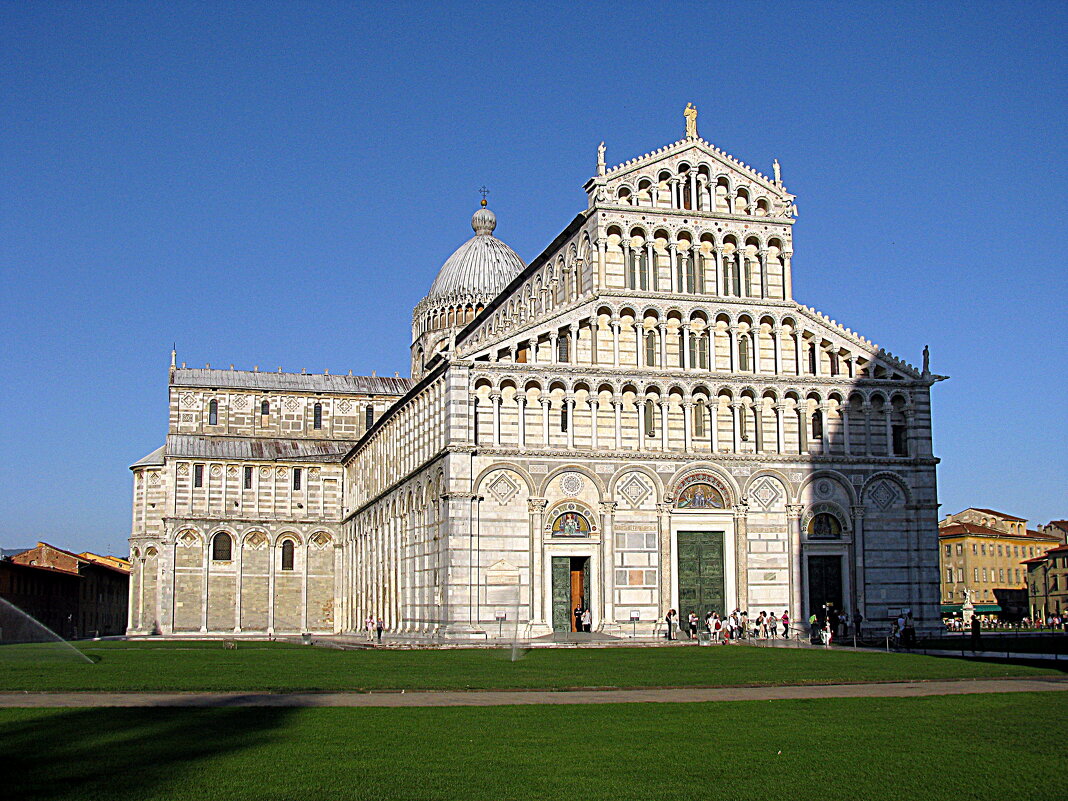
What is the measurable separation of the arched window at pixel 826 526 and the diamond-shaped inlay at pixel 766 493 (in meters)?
1.99

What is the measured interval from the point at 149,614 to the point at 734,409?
47.8 m

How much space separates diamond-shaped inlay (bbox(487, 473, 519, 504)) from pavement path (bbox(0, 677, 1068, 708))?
84.7 feet

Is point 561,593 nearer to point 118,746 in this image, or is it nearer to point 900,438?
point 900,438

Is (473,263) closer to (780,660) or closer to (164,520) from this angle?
(164,520)

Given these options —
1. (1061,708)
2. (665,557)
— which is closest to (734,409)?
(665,557)

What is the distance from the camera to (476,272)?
294 ft

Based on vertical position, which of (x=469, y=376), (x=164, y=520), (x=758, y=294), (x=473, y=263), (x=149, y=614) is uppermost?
(x=473, y=263)

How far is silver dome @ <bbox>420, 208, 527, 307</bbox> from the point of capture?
89000 mm

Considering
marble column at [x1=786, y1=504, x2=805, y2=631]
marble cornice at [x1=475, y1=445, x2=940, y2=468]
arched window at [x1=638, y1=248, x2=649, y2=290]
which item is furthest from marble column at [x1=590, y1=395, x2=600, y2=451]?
marble column at [x1=786, y1=504, x2=805, y2=631]

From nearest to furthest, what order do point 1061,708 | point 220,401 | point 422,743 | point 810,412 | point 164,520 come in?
point 422,743, point 1061,708, point 810,412, point 164,520, point 220,401

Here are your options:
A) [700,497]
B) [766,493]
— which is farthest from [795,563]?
[700,497]

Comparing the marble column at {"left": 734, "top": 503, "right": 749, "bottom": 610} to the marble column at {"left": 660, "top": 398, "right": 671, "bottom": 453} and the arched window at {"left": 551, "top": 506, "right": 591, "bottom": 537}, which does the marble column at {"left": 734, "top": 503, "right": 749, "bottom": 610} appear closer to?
the marble column at {"left": 660, "top": 398, "right": 671, "bottom": 453}

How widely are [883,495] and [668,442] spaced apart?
1000cm

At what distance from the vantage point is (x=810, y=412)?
54750 mm
